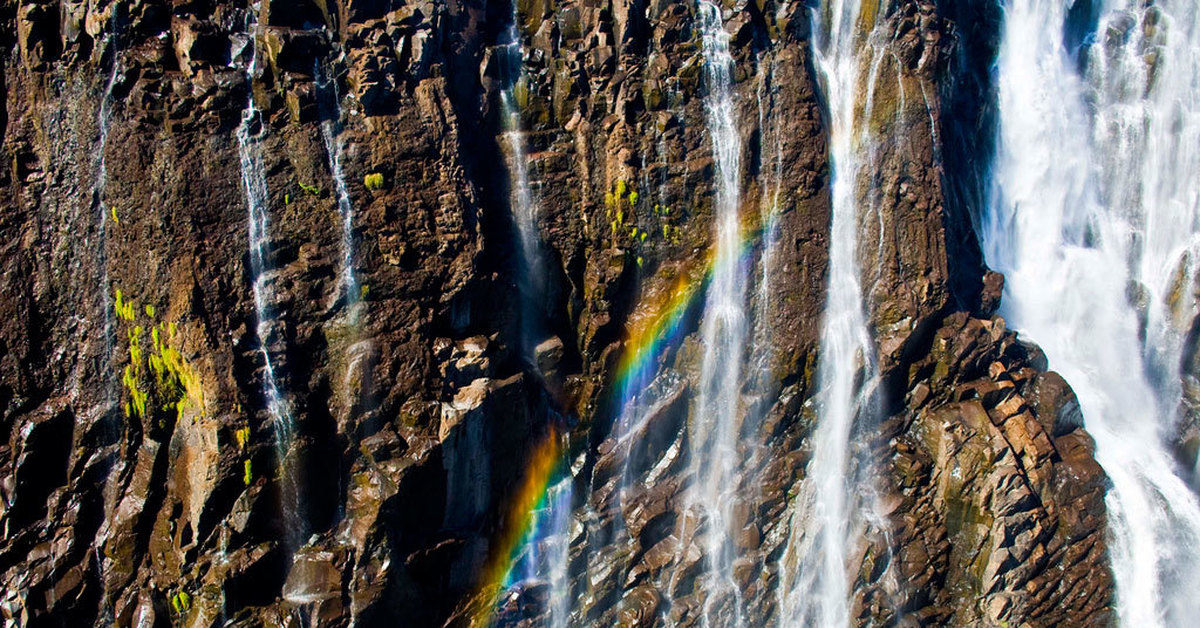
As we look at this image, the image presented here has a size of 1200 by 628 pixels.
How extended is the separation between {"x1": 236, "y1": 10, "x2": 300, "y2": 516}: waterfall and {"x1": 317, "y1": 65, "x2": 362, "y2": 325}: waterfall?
137cm

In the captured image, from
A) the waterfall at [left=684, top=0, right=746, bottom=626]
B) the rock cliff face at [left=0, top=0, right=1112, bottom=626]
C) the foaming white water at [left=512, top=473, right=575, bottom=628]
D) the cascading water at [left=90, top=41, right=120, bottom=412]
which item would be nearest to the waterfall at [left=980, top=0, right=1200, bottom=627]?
the rock cliff face at [left=0, top=0, right=1112, bottom=626]

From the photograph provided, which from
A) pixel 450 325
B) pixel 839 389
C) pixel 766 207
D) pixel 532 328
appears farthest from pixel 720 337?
pixel 450 325

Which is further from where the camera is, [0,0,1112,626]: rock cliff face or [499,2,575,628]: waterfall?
[499,2,575,628]: waterfall

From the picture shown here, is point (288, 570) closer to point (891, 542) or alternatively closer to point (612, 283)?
point (612, 283)

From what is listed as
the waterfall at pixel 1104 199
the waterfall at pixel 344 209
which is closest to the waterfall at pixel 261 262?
the waterfall at pixel 344 209

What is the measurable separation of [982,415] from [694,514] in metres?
7.23

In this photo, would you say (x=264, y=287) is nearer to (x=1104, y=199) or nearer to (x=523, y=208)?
(x=523, y=208)

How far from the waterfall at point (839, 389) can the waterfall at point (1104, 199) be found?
20.9ft

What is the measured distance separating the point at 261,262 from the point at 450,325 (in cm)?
409

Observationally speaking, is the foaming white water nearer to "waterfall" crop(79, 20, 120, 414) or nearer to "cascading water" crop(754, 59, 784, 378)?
"cascading water" crop(754, 59, 784, 378)

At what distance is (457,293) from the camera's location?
17.4m

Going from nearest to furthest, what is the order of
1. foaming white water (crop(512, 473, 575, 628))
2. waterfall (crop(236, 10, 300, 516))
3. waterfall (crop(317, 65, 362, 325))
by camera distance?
waterfall (crop(236, 10, 300, 516)) < waterfall (crop(317, 65, 362, 325)) < foaming white water (crop(512, 473, 575, 628))

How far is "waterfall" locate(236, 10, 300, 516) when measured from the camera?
16.3m

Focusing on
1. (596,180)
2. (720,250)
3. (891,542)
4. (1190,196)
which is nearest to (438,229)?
(596,180)
